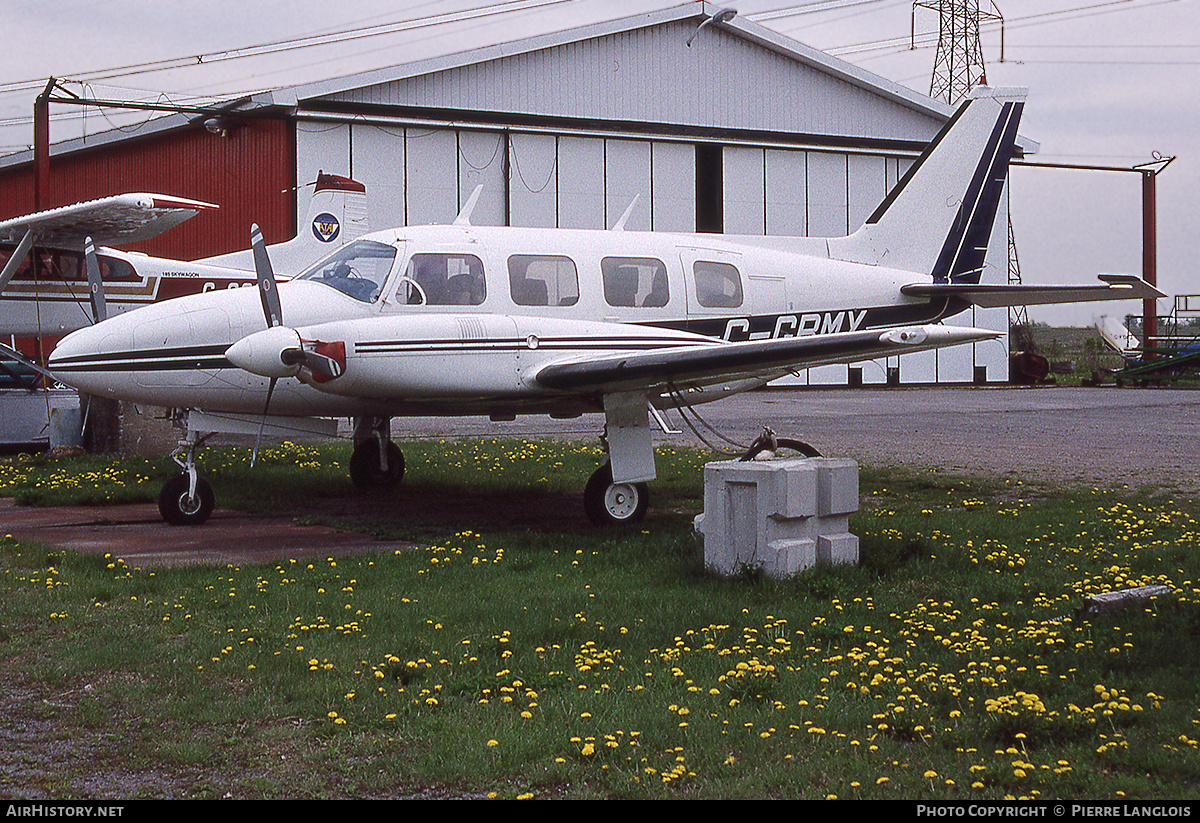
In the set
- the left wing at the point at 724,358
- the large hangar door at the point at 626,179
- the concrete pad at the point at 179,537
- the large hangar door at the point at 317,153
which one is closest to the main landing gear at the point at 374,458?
the concrete pad at the point at 179,537

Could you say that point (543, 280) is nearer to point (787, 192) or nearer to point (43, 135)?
point (43, 135)

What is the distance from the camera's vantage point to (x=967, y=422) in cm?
2178

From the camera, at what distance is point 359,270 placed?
10.4 meters

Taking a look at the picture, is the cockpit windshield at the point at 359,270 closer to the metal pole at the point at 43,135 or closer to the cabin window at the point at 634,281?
the cabin window at the point at 634,281

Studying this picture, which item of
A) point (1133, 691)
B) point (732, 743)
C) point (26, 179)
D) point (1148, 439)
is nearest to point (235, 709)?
point (732, 743)

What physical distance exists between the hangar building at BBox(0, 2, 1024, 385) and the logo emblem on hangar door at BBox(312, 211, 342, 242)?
35.6 ft

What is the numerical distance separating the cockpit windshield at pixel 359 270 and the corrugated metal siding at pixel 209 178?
18.2 metres

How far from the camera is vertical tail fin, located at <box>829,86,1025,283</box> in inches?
551

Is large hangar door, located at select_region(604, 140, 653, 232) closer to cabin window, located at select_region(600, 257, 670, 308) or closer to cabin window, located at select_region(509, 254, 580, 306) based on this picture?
cabin window, located at select_region(600, 257, 670, 308)

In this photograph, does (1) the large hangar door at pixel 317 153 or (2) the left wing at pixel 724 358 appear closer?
(2) the left wing at pixel 724 358

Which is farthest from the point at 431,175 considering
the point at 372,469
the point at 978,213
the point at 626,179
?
the point at 978,213

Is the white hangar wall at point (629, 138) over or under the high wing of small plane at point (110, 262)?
over

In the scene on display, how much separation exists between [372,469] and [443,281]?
10.8 feet

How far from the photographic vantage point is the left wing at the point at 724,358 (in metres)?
9.15
